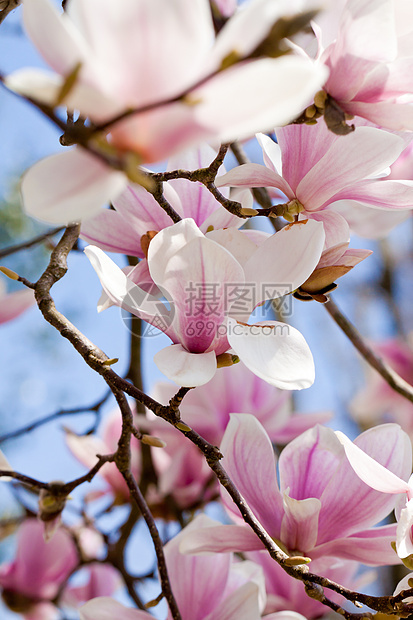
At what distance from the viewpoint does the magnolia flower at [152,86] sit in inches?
9.5

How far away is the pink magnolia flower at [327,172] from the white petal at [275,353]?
104mm

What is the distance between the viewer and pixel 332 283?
17.6 inches

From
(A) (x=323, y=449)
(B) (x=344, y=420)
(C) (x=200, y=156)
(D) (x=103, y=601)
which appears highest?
(C) (x=200, y=156)

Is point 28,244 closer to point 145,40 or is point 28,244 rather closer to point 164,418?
point 164,418

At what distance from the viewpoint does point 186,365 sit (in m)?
0.39

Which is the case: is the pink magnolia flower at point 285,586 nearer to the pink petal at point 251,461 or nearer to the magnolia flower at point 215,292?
the pink petal at point 251,461

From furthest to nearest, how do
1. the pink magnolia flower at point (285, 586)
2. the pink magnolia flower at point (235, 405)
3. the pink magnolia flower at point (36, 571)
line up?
the pink magnolia flower at point (36, 571) < the pink magnolia flower at point (235, 405) < the pink magnolia flower at point (285, 586)

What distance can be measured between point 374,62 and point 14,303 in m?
0.46

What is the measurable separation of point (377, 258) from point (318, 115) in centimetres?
275

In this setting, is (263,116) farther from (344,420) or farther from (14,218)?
(344,420)

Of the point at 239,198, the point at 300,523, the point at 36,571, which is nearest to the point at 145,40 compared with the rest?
the point at 239,198

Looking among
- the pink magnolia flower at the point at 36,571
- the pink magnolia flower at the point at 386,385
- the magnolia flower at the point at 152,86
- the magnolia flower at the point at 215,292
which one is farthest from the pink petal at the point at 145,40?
the pink magnolia flower at the point at 386,385

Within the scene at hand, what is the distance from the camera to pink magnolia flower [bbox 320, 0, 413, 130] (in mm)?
380

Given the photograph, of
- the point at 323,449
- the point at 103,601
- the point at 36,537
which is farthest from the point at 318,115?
the point at 36,537
